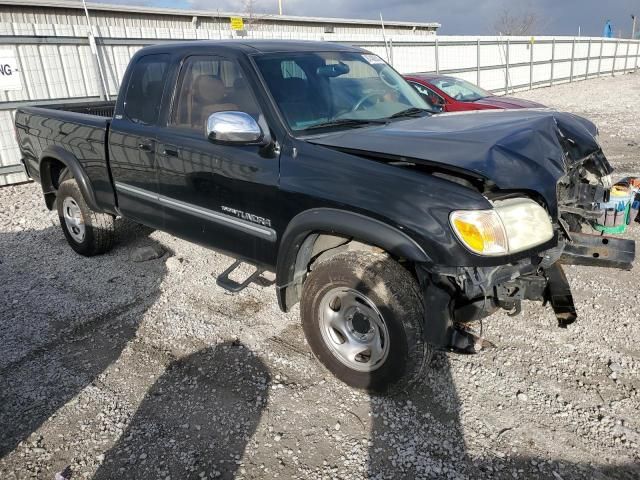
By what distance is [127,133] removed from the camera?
4.18 meters

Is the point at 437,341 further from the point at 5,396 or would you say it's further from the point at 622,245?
the point at 5,396

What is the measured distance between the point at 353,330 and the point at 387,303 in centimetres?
42

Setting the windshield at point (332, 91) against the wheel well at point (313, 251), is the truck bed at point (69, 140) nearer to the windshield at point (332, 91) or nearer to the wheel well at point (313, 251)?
the windshield at point (332, 91)

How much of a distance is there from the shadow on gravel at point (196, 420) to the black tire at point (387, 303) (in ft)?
2.18

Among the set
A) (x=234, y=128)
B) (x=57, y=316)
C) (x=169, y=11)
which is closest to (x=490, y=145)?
(x=234, y=128)

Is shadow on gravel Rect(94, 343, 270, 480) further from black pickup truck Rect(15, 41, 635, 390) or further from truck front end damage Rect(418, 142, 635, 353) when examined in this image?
truck front end damage Rect(418, 142, 635, 353)

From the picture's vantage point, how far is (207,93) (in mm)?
3668

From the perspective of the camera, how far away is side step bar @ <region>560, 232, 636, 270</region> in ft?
10.1

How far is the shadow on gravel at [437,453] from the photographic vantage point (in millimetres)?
2410

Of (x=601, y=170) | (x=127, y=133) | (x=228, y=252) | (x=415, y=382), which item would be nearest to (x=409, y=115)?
(x=601, y=170)

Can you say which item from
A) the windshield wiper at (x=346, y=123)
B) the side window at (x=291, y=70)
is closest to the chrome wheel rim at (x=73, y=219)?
the side window at (x=291, y=70)

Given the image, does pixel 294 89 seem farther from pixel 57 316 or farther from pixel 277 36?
pixel 277 36

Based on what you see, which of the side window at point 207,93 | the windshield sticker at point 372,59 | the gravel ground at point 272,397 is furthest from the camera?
the windshield sticker at point 372,59

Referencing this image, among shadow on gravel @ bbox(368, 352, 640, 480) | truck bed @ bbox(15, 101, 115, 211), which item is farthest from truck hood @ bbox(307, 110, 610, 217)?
truck bed @ bbox(15, 101, 115, 211)
